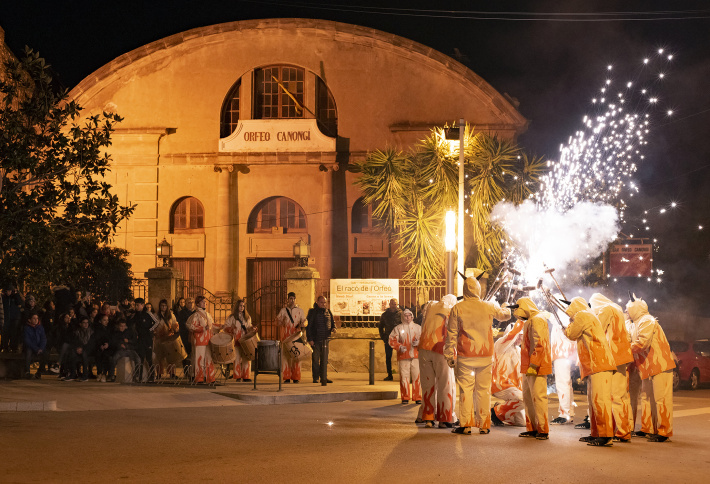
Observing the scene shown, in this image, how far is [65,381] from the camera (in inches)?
702

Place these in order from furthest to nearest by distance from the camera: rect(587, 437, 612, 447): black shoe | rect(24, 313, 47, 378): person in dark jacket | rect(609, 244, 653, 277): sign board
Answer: rect(609, 244, 653, 277): sign board → rect(24, 313, 47, 378): person in dark jacket → rect(587, 437, 612, 447): black shoe

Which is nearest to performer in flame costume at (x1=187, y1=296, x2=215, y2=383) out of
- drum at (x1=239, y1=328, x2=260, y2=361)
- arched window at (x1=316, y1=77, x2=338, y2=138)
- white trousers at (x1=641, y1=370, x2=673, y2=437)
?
drum at (x1=239, y1=328, x2=260, y2=361)

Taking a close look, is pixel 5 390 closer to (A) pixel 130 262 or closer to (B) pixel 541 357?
(B) pixel 541 357

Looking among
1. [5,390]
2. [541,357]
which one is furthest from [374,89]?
[541,357]

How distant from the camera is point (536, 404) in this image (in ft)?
36.1

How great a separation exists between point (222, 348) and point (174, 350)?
922mm

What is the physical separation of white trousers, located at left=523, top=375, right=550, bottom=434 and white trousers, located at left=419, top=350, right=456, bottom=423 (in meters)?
1.34

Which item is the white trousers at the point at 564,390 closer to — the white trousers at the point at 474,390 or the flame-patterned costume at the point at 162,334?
the white trousers at the point at 474,390

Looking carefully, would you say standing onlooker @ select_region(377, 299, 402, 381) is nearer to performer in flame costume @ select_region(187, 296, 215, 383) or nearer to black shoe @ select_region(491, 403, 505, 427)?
performer in flame costume @ select_region(187, 296, 215, 383)

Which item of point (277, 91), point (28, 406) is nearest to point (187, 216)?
point (277, 91)

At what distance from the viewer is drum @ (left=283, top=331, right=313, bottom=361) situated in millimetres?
18734

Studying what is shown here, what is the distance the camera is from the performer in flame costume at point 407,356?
15930 millimetres

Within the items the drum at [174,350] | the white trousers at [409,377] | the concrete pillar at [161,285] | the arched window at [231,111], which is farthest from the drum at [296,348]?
the arched window at [231,111]

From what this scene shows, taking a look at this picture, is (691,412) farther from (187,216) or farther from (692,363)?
(187,216)
